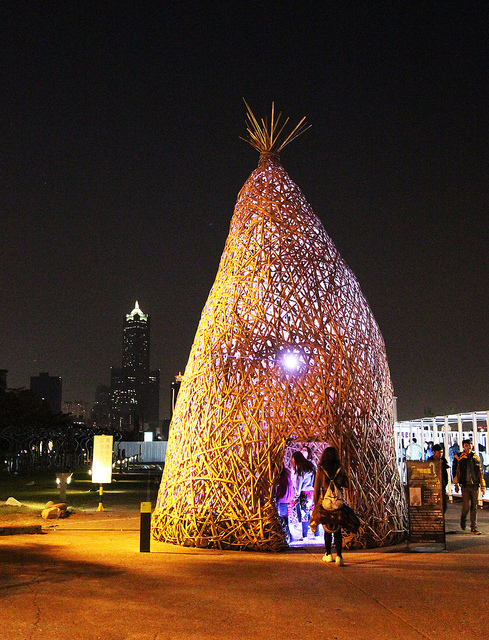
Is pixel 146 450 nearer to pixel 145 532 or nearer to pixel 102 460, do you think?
pixel 102 460

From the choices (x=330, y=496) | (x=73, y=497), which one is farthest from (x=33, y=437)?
(x=330, y=496)

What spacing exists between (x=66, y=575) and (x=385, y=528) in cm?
466

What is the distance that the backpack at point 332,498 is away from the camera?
24.8 feet

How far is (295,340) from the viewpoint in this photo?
940cm

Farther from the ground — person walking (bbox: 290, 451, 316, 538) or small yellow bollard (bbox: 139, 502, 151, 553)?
person walking (bbox: 290, 451, 316, 538)

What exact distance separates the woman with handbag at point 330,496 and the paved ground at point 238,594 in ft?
1.00

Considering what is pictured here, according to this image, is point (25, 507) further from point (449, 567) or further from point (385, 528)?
point (449, 567)

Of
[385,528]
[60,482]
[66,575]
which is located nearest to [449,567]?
[385,528]

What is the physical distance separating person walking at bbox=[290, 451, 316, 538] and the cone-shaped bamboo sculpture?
2.19 ft

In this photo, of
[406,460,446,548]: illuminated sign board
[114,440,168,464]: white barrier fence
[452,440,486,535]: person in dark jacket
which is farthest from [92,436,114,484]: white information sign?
[114,440,168,464]: white barrier fence

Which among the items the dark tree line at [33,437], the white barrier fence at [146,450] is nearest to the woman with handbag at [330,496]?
the dark tree line at [33,437]

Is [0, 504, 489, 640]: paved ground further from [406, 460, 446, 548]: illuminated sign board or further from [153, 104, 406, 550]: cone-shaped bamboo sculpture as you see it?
[153, 104, 406, 550]: cone-shaped bamboo sculpture

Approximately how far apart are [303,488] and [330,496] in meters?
3.41

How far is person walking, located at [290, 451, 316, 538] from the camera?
9445 mm
